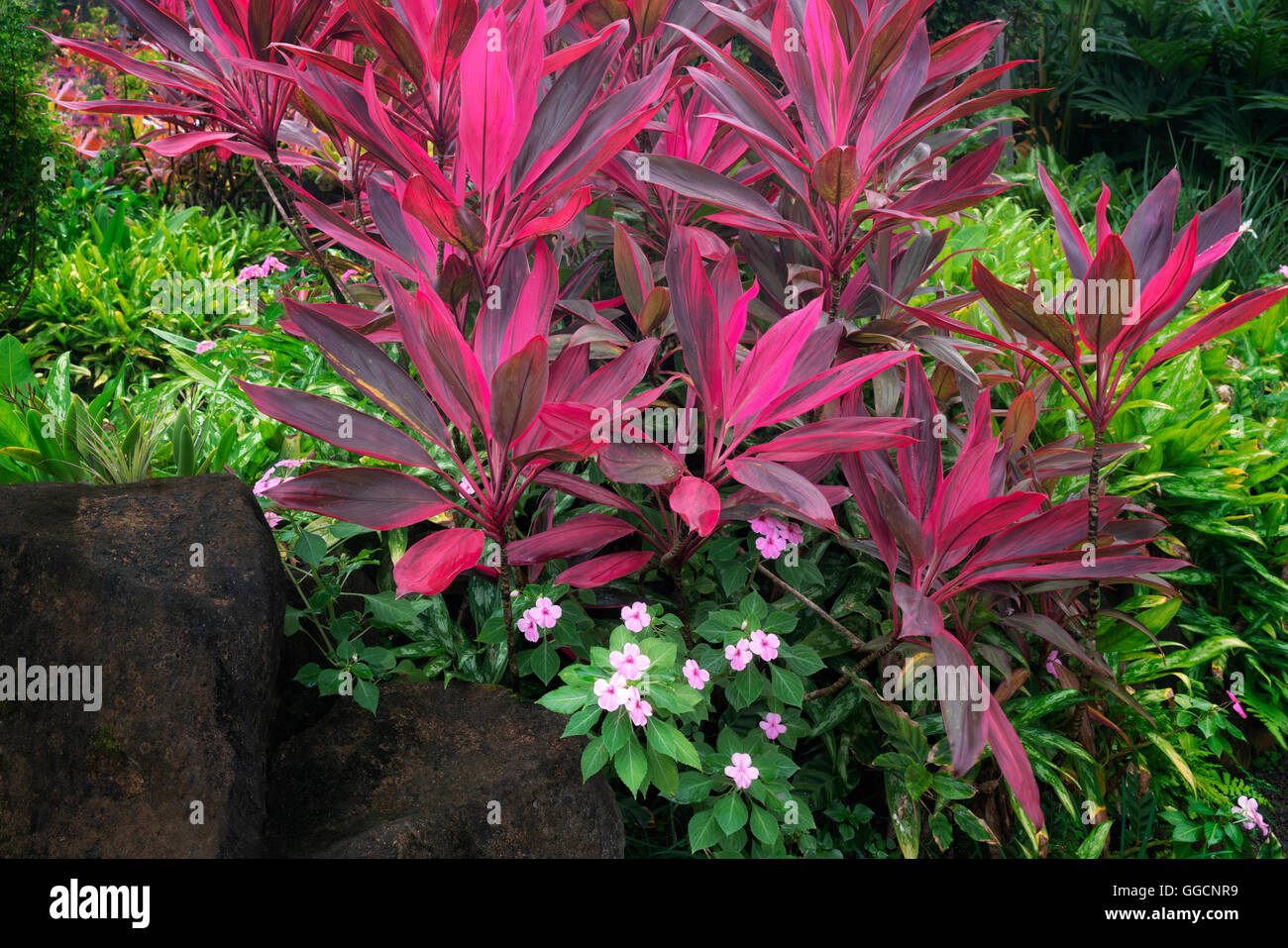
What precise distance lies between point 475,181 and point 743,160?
1038mm

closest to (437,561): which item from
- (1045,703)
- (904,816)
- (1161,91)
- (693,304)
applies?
(693,304)

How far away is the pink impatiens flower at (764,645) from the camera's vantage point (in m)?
1.71

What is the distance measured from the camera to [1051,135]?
7.10 metres

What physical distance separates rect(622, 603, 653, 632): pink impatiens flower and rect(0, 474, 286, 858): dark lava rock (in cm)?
64

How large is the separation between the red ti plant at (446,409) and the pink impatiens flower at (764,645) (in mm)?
484

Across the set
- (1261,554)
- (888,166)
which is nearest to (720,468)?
(888,166)

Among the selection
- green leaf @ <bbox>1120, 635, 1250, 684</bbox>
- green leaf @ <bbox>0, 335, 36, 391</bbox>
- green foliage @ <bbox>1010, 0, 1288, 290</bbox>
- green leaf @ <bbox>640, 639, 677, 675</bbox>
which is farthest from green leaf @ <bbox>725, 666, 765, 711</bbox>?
green foliage @ <bbox>1010, 0, 1288, 290</bbox>

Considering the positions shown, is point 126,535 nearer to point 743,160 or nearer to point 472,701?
point 472,701

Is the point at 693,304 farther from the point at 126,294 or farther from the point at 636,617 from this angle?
the point at 126,294

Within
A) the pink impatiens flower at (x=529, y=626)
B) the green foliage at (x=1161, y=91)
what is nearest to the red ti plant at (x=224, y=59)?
the pink impatiens flower at (x=529, y=626)

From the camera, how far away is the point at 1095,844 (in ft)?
6.70

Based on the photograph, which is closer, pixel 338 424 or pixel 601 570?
pixel 338 424

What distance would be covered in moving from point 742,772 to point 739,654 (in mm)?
222

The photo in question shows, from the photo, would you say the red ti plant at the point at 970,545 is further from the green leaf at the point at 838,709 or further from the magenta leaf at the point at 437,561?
the magenta leaf at the point at 437,561
